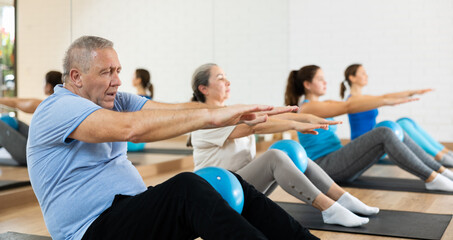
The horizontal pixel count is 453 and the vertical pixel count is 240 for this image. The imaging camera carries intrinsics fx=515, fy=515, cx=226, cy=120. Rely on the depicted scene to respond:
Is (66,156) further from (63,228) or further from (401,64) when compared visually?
(401,64)

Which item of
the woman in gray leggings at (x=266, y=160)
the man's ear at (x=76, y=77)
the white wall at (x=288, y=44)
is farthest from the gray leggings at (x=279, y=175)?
the white wall at (x=288, y=44)

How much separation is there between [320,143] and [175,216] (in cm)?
216

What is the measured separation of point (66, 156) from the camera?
5.25 ft

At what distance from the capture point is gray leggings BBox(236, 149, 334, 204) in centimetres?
241

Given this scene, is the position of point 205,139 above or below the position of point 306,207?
above

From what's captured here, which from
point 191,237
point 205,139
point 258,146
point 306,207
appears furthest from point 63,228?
point 258,146

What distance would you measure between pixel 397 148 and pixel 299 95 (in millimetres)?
762

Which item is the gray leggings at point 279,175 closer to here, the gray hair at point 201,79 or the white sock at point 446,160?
the gray hair at point 201,79

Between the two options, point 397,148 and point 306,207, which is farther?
point 397,148

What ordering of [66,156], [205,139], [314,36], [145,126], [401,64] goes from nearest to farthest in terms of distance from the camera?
[145,126], [66,156], [205,139], [401,64], [314,36]

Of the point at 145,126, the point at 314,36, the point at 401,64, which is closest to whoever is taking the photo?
the point at 145,126

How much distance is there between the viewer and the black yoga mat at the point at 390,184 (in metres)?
3.70

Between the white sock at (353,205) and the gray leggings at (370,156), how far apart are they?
66 cm

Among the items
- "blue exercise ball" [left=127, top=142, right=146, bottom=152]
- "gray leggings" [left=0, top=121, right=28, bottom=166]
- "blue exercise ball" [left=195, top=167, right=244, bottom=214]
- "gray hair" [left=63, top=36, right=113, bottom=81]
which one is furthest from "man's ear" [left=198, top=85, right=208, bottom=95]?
"blue exercise ball" [left=127, top=142, right=146, bottom=152]
